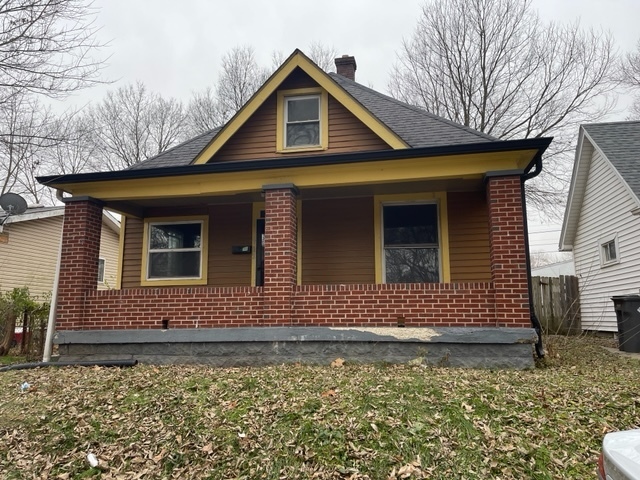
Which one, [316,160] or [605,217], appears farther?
[605,217]

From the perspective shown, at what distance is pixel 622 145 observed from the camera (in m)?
11.2

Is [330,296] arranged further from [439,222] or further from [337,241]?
[439,222]

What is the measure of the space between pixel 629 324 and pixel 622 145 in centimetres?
493

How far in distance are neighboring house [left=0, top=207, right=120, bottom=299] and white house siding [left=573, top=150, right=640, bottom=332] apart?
14.1 m

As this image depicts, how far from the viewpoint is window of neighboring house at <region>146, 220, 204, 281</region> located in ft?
29.7

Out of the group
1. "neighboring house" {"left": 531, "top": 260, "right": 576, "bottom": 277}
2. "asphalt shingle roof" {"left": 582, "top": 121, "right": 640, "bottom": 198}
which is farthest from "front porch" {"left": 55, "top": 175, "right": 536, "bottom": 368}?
"neighboring house" {"left": 531, "top": 260, "right": 576, "bottom": 277}

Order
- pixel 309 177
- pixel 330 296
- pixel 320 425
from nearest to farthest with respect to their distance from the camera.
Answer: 1. pixel 320 425
2. pixel 330 296
3. pixel 309 177

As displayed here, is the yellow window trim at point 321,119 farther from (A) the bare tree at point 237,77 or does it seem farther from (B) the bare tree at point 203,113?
(B) the bare tree at point 203,113

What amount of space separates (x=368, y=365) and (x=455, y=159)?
10.7 ft

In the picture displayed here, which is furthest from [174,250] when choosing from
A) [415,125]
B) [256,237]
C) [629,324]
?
[629,324]

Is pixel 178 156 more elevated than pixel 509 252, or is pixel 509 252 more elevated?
pixel 178 156

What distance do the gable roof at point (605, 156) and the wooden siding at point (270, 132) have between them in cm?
626

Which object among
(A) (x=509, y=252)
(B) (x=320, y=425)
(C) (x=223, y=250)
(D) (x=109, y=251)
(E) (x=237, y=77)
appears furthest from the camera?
(E) (x=237, y=77)

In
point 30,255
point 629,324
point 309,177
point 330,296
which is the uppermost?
point 309,177
